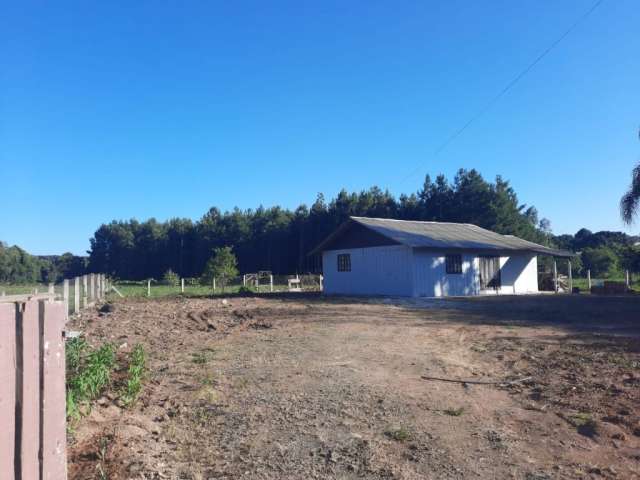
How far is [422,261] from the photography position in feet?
88.5

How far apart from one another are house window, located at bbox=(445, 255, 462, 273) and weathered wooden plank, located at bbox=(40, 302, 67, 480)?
26.4 meters

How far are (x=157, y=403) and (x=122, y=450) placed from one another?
1.82m

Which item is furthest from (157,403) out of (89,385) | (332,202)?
(332,202)

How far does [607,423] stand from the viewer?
581 centimetres

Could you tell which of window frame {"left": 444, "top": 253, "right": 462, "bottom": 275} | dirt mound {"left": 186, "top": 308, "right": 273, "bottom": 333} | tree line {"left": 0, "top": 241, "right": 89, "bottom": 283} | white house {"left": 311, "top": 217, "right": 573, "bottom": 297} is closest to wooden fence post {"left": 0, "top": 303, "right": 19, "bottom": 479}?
dirt mound {"left": 186, "top": 308, "right": 273, "bottom": 333}

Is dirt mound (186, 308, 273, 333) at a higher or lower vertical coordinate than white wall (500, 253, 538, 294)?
lower

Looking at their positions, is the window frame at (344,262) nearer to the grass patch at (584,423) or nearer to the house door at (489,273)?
the house door at (489,273)

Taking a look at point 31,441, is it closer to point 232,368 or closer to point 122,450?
point 122,450

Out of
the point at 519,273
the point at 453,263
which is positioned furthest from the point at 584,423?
the point at 519,273

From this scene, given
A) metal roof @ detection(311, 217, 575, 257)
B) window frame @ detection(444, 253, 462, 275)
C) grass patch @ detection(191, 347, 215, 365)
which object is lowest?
grass patch @ detection(191, 347, 215, 365)

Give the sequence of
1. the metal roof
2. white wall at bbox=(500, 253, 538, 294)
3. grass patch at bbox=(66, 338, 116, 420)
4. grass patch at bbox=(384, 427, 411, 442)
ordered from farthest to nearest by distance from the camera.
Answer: white wall at bbox=(500, 253, 538, 294), the metal roof, grass patch at bbox=(66, 338, 116, 420), grass patch at bbox=(384, 427, 411, 442)

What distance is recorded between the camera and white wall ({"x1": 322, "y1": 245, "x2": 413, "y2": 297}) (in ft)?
88.6

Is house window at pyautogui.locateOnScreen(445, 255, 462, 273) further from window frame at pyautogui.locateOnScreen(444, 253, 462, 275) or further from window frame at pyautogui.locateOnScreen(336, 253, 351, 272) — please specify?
window frame at pyautogui.locateOnScreen(336, 253, 351, 272)

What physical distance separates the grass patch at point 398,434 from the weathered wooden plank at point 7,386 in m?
3.55
